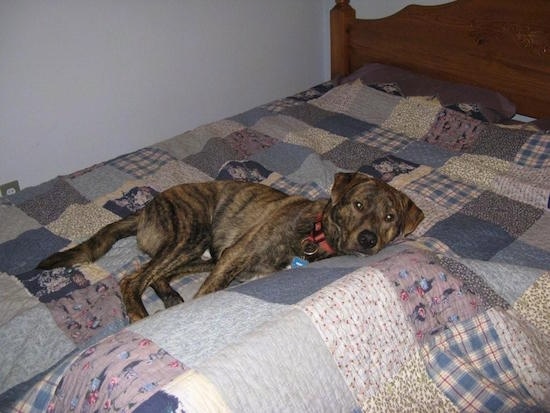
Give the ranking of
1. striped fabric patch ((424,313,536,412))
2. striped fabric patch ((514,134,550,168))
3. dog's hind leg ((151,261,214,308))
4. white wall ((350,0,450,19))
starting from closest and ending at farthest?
striped fabric patch ((424,313,536,412)), dog's hind leg ((151,261,214,308)), striped fabric patch ((514,134,550,168)), white wall ((350,0,450,19))

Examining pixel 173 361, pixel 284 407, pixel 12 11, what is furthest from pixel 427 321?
pixel 12 11

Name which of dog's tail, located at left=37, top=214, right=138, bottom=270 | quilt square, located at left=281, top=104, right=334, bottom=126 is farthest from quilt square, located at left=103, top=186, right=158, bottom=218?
quilt square, located at left=281, top=104, right=334, bottom=126

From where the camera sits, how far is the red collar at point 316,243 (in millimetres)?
2623

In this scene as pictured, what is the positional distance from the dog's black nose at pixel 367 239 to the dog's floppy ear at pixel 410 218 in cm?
19

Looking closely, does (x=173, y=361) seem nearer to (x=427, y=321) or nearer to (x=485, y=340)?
(x=427, y=321)

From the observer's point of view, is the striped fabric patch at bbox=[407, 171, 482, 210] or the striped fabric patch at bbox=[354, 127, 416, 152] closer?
the striped fabric patch at bbox=[407, 171, 482, 210]

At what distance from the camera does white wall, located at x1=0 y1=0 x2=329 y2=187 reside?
3.70 metres

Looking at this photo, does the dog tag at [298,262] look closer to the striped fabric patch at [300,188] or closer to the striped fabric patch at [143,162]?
the striped fabric patch at [300,188]

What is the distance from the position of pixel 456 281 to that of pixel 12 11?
10.9 feet

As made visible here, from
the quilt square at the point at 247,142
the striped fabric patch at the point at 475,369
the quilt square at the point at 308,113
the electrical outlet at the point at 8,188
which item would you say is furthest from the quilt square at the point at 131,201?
the striped fabric patch at the point at 475,369

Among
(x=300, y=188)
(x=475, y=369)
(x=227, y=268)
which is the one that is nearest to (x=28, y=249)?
(x=227, y=268)

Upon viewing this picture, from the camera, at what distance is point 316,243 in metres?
2.64

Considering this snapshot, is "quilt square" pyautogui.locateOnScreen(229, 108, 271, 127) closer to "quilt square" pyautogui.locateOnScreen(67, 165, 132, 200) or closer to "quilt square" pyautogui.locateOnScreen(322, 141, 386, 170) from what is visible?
"quilt square" pyautogui.locateOnScreen(322, 141, 386, 170)

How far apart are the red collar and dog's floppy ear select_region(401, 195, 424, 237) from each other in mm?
389
